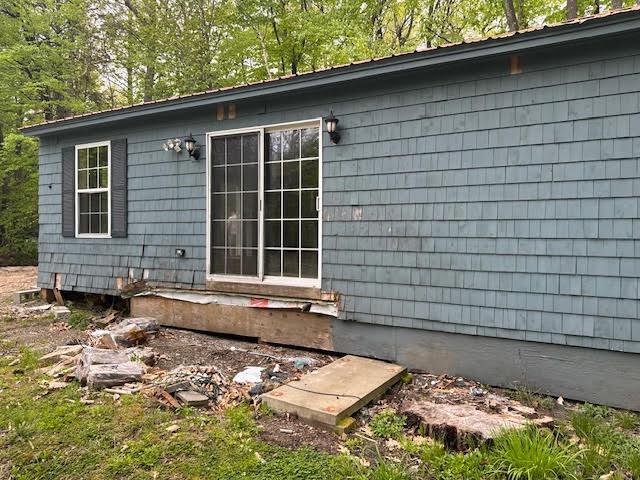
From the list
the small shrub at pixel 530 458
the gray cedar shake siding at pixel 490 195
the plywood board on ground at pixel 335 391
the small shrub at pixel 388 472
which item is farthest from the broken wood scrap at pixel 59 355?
the small shrub at pixel 530 458

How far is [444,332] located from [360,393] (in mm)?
1183

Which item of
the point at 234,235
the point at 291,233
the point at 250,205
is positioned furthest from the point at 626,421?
the point at 234,235

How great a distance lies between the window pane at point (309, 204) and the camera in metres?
5.06

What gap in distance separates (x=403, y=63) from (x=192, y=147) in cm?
298

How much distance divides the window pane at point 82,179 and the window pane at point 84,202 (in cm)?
12

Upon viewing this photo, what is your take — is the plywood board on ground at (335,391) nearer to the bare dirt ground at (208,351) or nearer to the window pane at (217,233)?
the bare dirt ground at (208,351)

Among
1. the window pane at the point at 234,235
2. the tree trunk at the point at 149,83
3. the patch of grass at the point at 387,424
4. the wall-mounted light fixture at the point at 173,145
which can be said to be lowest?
the patch of grass at the point at 387,424

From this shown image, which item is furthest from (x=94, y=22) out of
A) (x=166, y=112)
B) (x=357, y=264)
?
(x=357, y=264)

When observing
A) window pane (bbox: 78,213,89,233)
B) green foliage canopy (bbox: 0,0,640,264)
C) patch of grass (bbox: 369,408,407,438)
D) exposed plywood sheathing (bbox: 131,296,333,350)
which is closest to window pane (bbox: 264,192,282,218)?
exposed plywood sheathing (bbox: 131,296,333,350)

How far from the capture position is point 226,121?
18.5ft

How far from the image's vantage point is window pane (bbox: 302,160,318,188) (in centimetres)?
506

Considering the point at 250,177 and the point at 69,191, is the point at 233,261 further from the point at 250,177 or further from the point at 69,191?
the point at 69,191

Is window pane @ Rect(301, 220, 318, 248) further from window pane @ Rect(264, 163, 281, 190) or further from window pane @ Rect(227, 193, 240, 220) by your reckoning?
window pane @ Rect(227, 193, 240, 220)

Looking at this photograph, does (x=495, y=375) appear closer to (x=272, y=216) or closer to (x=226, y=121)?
(x=272, y=216)
